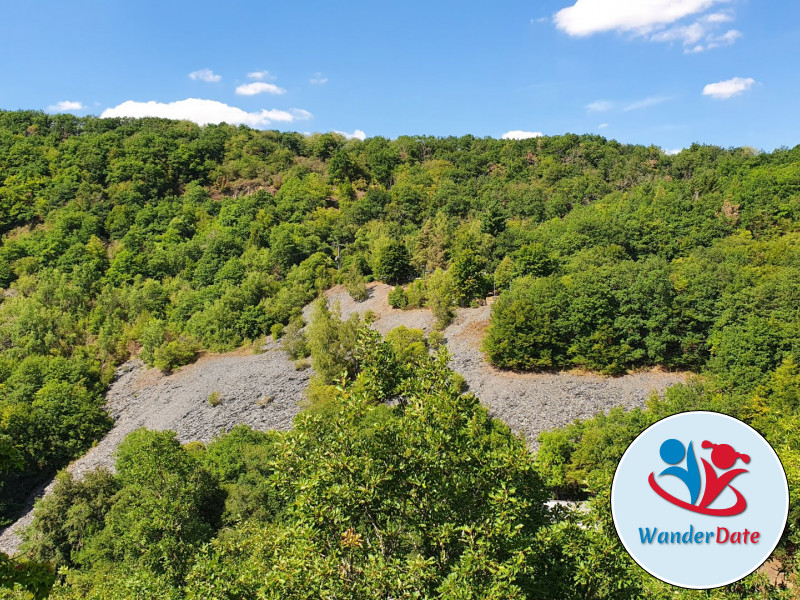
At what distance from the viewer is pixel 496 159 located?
3182 inches

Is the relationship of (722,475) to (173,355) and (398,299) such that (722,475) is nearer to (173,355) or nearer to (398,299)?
(398,299)

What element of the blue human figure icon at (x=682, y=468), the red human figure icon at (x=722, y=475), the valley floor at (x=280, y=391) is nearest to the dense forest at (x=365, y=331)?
the valley floor at (x=280, y=391)

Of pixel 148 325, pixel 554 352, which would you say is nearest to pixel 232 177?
pixel 148 325

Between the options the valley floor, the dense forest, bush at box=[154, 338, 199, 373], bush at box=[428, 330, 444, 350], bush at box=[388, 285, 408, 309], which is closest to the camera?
the dense forest

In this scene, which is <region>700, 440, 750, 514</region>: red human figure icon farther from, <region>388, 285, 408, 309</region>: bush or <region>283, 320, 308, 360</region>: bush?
<region>388, 285, 408, 309</region>: bush

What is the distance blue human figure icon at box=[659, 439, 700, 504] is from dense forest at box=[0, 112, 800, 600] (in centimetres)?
200

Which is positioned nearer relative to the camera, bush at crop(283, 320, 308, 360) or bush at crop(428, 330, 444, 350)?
bush at crop(428, 330, 444, 350)

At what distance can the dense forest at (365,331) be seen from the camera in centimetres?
681

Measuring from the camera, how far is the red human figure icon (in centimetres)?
511

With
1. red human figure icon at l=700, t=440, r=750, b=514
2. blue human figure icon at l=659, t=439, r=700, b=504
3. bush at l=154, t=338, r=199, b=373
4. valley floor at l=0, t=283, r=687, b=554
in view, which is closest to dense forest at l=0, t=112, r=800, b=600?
bush at l=154, t=338, r=199, b=373

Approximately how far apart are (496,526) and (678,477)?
2.22m

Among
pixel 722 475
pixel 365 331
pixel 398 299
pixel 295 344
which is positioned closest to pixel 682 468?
pixel 722 475

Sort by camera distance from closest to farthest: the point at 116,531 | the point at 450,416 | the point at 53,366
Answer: the point at 450,416, the point at 116,531, the point at 53,366

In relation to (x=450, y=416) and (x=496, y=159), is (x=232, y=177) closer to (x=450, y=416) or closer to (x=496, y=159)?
(x=496, y=159)
